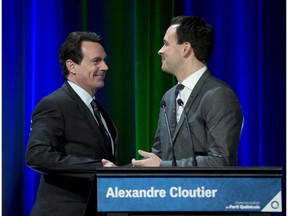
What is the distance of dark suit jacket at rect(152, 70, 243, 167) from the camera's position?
2025mm

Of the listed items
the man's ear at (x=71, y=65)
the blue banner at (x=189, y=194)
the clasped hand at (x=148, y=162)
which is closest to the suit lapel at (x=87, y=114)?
the man's ear at (x=71, y=65)

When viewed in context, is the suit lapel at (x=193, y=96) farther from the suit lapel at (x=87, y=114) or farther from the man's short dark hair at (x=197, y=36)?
the suit lapel at (x=87, y=114)

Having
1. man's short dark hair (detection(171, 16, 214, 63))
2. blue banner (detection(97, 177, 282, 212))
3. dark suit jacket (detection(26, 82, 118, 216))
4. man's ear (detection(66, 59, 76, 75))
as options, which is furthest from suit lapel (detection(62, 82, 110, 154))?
blue banner (detection(97, 177, 282, 212))

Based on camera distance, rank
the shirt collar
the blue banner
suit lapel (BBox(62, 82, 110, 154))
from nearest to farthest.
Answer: the blue banner
the shirt collar
suit lapel (BBox(62, 82, 110, 154))

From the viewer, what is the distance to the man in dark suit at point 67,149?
2262 mm

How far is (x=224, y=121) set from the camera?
2.08 m

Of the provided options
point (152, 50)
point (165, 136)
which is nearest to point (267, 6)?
point (152, 50)

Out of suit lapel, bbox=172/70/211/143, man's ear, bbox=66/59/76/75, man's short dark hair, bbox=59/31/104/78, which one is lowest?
suit lapel, bbox=172/70/211/143

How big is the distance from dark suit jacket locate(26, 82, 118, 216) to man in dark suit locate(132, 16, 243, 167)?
0.27 metres

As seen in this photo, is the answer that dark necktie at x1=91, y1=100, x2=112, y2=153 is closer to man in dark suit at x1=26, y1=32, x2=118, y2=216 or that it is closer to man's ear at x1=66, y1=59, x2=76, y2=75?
man in dark suit at x1=26, y1=32, x2=118, y2=216

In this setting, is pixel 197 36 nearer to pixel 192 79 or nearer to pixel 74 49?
pixel 192 79

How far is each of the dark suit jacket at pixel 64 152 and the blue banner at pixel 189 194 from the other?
2.33 ft

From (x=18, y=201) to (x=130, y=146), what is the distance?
0.69 metres

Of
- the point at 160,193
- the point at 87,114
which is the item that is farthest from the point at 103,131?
the point at 160,193
